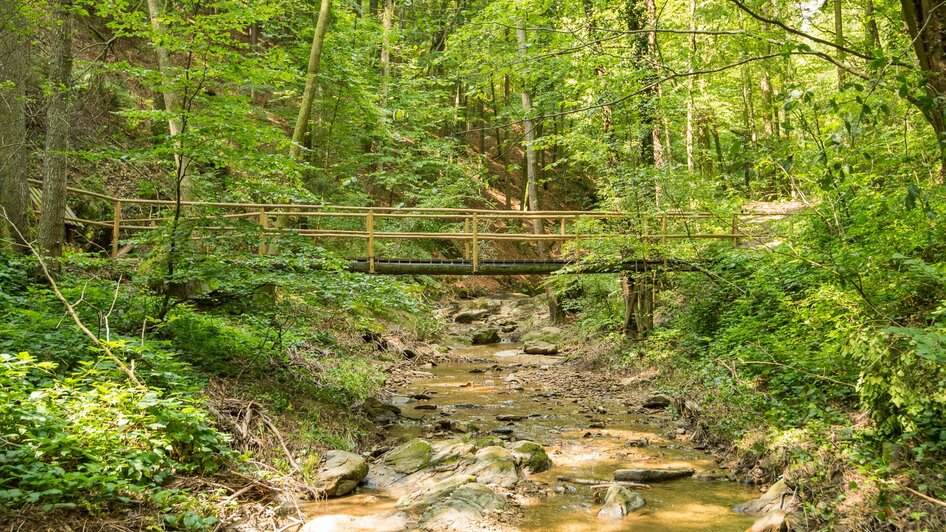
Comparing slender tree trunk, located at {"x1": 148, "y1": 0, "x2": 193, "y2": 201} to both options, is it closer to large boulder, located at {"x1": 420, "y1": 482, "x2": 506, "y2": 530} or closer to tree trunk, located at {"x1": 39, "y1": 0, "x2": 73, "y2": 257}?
tree trunk, located at {"x1": 39, "y1": 0, "x2": 73, "y2": 257}

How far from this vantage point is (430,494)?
16.7 ft

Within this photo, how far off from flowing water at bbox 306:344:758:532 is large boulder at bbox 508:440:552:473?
0.11 meters

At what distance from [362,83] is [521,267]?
700cm

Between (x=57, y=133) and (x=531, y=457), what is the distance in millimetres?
6561

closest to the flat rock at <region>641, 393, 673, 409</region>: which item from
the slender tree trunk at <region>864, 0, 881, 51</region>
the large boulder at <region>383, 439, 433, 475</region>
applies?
the large boulder at <region>383, 439, 433, 475</region>

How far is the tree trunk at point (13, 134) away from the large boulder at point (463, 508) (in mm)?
6078

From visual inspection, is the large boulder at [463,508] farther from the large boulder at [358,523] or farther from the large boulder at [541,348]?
the large boulder at [541,348]

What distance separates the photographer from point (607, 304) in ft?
41.3

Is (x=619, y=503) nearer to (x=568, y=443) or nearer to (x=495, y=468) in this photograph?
(x=495, y=468)

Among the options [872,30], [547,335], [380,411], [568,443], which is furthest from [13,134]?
[872,30]

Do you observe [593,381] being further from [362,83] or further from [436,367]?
[362,83]

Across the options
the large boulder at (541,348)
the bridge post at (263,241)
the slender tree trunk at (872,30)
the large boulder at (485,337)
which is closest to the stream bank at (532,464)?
the large boulder at (541,348)

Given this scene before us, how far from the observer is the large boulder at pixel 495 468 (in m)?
5.50

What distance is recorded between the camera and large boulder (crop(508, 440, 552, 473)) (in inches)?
235
